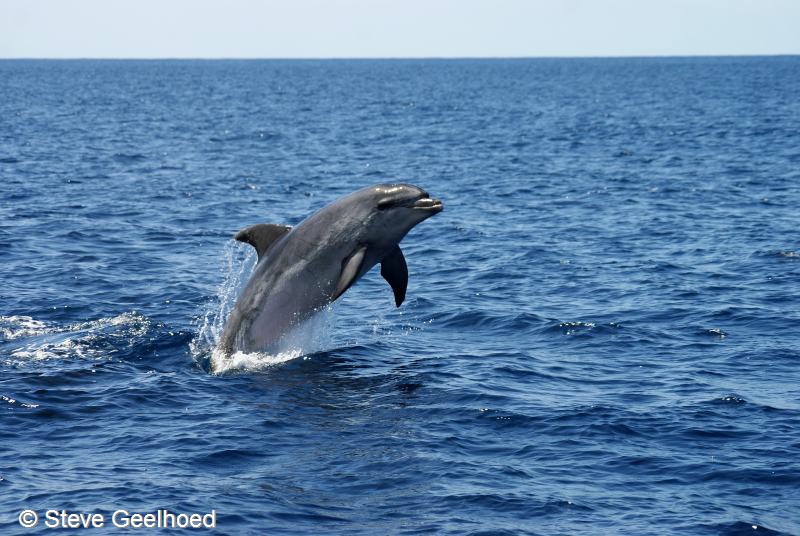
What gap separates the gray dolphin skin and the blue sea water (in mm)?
918

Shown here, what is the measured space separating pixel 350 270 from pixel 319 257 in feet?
3.14

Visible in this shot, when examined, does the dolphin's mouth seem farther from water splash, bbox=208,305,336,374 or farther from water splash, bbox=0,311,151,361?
water splash, bbox=0,311,151,361

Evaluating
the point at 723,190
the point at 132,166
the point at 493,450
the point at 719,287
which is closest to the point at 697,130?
the point at 723,190

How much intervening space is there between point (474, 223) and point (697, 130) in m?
48.8

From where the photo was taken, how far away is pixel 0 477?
1598 centimetres

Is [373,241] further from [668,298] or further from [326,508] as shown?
[668,298]

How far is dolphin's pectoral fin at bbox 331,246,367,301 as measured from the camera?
802 inches

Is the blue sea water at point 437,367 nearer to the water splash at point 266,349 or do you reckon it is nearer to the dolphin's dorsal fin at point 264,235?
the water splash at point 266,349

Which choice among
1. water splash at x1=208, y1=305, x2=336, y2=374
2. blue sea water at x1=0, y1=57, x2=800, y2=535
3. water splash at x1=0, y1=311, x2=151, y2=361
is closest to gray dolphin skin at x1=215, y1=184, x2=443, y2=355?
water splash at x1=208, y1=305, x2=336, y2=374

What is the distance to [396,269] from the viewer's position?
2178 centimetres

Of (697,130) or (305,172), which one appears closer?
(305,172)

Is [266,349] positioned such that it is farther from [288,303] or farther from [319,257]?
[319,257]

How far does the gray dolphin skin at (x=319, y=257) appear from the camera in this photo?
67.6ft

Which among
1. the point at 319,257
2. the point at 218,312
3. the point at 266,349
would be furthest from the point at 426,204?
the point at 218,312
